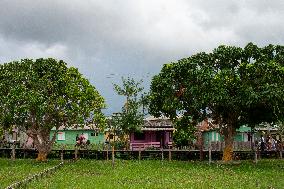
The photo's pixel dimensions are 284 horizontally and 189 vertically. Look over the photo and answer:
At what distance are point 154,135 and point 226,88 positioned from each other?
28.6m

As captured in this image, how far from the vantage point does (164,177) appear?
31203 millimetres

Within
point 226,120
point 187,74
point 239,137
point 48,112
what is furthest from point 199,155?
point 239,137

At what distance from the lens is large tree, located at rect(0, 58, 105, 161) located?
41.4m

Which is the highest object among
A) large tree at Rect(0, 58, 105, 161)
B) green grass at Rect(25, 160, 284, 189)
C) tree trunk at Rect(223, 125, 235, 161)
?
large tree at Rect(0, 58, 105, 161)

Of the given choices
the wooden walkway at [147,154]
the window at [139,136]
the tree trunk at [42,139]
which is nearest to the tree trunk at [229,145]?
the wooden walkway at [147,154]

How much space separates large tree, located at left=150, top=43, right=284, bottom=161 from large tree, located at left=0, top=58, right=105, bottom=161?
6350 millimetres

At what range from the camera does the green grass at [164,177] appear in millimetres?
26797

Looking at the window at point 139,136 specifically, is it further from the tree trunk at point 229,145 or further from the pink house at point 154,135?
the tree trunk at point 229,145

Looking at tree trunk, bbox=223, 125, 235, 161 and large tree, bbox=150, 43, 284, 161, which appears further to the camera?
tree trunk, bbox=223, 125, 235, 161

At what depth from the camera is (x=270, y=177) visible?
31.4 meters

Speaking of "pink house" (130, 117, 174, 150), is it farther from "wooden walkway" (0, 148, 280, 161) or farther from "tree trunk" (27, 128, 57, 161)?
"tree trunk" (27, 128, 57, 161)

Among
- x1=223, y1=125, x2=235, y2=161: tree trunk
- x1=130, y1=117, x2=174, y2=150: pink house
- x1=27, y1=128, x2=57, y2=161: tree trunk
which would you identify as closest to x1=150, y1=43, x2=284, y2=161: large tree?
x1=223, y1=125, x2=235, y2=161: tree trunk

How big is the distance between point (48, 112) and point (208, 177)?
17.1 m

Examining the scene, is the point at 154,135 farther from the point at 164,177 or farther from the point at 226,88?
the point at 164,177
